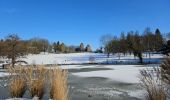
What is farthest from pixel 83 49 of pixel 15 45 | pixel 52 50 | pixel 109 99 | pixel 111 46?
pixel 109 99

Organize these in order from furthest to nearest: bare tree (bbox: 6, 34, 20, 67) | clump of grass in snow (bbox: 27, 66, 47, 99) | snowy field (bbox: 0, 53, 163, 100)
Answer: bare tree (bbox: 6, 34, 20, 67), snowy field (bbox: 0, 53, 163, 100), clump of grass in snow (bbox: 27, 66, 47, 99)

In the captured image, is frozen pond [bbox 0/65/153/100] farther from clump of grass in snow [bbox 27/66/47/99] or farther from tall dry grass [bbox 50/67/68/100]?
tall dry grass [bbox 50/67/68/100]

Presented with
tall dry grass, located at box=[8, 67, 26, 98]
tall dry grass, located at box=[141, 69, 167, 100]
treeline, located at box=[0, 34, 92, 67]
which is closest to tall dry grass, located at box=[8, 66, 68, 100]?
tall dry grass, located at box=[8, 67, 26, 98]

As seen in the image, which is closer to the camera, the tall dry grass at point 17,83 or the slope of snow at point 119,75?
the tall dry grass at point 17,83

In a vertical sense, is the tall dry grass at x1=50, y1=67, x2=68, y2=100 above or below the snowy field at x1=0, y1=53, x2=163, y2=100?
above

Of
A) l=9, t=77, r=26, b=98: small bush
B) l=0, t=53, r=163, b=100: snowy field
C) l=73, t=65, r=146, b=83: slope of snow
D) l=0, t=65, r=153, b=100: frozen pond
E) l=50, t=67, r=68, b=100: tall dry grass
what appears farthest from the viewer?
l=73, t=65, r=146, b=83: slope of snow

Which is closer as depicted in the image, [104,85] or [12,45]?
[104,85]

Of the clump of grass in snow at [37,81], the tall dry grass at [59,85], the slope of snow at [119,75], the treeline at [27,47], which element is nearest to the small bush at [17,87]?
the clump of grass in snow at [37,81]

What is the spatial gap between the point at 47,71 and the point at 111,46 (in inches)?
3064

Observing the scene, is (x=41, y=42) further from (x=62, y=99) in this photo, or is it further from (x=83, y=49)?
(x=62, y=99)

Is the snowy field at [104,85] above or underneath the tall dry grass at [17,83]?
underneath

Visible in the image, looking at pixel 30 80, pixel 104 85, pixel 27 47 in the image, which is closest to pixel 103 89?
pixel 104 85

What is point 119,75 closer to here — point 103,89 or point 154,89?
point 103,89

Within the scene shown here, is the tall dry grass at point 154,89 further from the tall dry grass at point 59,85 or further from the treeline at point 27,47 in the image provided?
the treeline at point 27,47
